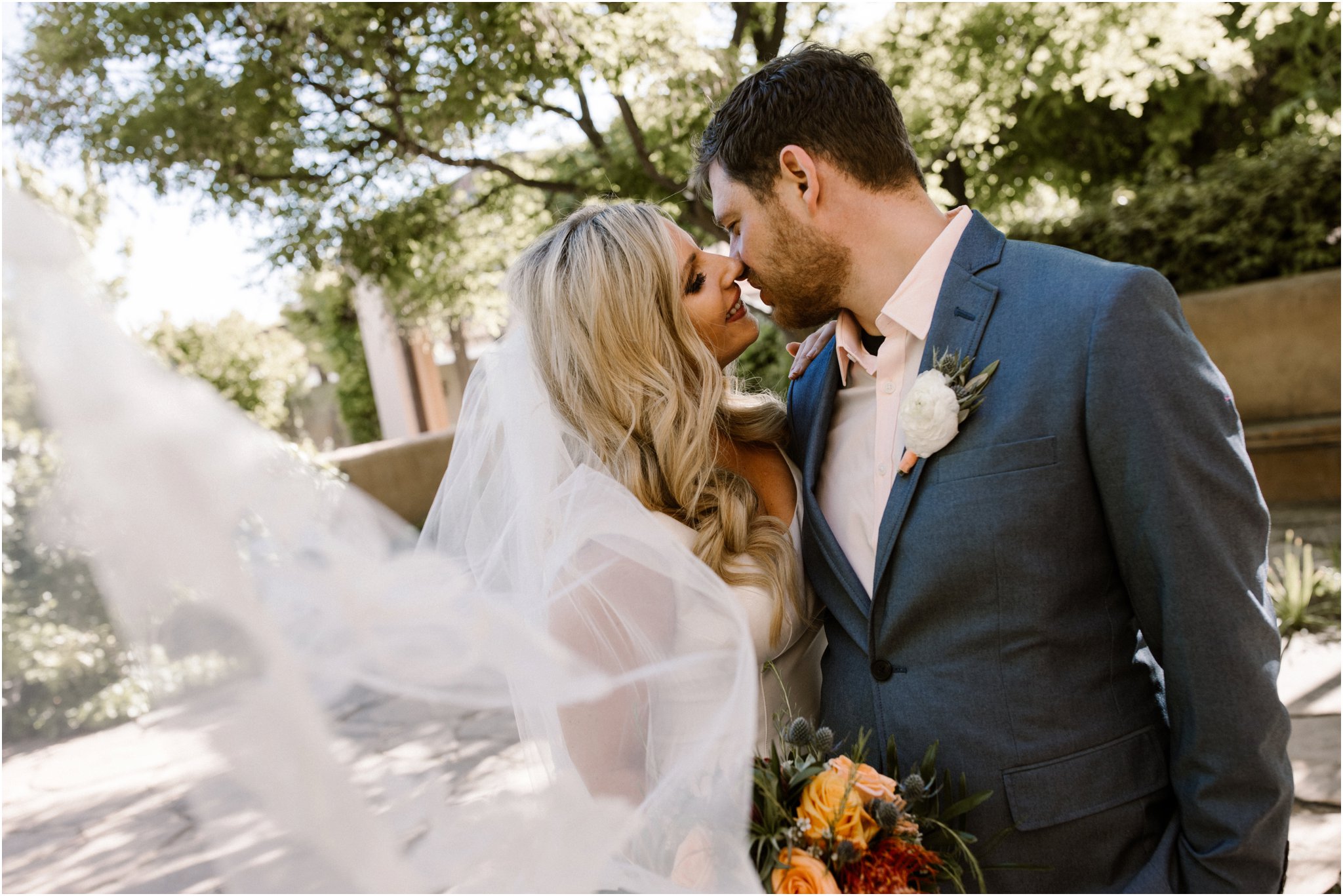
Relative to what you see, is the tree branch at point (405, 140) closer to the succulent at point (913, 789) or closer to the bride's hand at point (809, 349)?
the bride's hand at point (809, 349)

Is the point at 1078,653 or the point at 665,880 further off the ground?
the point at 1078,653

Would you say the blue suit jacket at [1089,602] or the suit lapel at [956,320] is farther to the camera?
the suit lapel at [956,320]

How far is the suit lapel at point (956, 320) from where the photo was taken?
1.79 m

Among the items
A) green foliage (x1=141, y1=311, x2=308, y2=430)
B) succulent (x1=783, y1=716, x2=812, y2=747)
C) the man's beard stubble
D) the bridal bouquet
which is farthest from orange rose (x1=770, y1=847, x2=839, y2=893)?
green foliage (x1=141, y1=311, x2=308, y2=430)

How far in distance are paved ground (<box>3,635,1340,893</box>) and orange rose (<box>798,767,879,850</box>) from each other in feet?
1.69

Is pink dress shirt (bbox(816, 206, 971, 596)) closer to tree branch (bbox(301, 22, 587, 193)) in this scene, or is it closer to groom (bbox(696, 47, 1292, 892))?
groom (bbox(696, 47, 1292, 892))

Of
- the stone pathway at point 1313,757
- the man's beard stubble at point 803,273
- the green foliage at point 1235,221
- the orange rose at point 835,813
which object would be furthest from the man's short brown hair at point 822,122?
the green foliage at point 1235,221

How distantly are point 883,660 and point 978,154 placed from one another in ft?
29.8

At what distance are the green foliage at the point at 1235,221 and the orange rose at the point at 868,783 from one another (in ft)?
24.4

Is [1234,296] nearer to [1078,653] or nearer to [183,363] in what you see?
[1078,653]

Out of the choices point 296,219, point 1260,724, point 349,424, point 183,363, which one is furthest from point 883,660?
point 349,424

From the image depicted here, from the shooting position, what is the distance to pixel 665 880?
60.0 inches

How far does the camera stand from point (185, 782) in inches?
53.5

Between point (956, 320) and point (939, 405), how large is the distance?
0.26 metres
